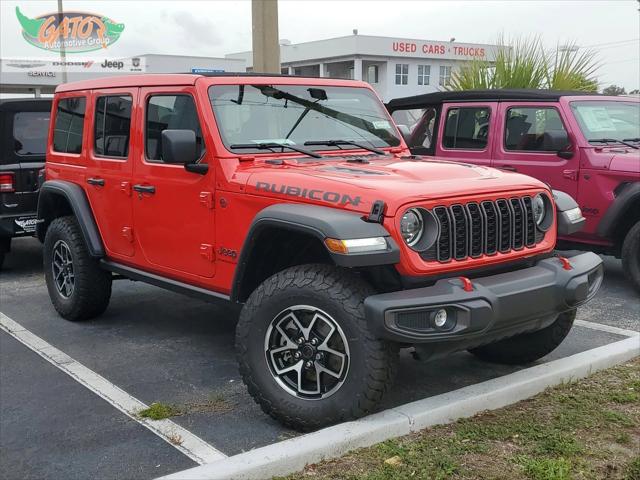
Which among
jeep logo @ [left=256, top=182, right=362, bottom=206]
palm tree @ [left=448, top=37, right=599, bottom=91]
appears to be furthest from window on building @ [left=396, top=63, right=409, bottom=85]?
jeep logo @ [left=256, top=182, right=362, bottom=206]

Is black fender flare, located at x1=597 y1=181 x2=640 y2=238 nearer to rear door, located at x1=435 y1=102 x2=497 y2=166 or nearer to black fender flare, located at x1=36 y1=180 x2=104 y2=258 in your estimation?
rear door, located at x1=435 y1=102 x2=497 y2=166

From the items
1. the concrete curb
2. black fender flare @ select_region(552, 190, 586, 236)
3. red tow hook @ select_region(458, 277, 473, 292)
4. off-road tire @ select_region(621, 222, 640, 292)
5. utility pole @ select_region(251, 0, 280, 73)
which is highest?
utility pole @ select_region(251, 0, 280, 73)

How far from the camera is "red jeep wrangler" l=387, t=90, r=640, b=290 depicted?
6500 millimetres

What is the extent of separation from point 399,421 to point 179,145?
2.04 m

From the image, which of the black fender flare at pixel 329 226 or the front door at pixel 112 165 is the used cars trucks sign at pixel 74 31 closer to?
the front door at pixel 112 165

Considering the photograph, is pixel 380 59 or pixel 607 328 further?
pixel 380 59

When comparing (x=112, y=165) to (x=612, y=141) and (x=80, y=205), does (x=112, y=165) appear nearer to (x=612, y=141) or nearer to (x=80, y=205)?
(x=80, y=205)

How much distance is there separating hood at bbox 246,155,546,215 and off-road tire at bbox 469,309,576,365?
941mm

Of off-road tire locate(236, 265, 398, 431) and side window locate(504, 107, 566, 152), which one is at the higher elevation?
side window locate(504, 107, 566, 152)

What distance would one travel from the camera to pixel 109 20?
159 ft

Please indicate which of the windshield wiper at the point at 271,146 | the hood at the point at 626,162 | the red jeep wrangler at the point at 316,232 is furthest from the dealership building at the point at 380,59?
the windshield wiper at the point at 271,146

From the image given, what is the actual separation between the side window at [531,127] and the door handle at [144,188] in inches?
158

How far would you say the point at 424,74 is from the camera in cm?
6400

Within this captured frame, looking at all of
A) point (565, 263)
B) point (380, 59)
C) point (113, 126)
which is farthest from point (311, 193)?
point (380, 59)
